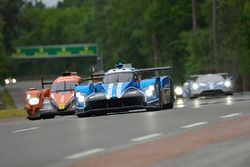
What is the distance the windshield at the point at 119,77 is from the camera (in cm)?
2673

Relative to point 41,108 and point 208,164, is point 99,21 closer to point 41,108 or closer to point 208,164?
Result: point 41,108

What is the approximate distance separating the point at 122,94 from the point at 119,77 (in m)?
1.26

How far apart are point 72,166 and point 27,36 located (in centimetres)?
18052

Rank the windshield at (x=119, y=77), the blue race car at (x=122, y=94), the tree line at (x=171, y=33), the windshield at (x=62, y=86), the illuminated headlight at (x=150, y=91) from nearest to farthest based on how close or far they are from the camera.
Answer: the blue race car at (x=122, y=94), the illuminated headlight at (x=150, y=91), the windshield at (x=119, y=77), the windshield at (x=62, y=86), the tree line at (x=171, y=33)

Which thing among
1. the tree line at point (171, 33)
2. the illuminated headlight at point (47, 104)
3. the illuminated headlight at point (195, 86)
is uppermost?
the tree line at point (171, 33)

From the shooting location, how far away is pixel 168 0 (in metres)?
93.3

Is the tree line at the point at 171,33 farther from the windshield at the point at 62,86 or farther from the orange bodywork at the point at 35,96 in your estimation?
the orange bodywork at the point at 35,96

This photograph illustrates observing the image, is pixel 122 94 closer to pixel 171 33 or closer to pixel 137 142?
pixel 137 142

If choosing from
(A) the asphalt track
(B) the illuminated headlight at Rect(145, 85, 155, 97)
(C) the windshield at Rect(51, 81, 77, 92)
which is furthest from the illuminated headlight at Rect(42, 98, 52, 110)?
(A) the asphalt track

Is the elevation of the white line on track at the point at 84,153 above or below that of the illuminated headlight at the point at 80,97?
below

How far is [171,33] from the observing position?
315 ft

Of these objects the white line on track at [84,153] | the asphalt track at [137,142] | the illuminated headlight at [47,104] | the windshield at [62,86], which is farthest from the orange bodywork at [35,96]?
the white line on track at [84,153]

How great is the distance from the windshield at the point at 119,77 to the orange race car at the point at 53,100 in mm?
4517

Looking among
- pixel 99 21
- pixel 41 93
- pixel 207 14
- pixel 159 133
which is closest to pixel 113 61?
pixel 99 21
